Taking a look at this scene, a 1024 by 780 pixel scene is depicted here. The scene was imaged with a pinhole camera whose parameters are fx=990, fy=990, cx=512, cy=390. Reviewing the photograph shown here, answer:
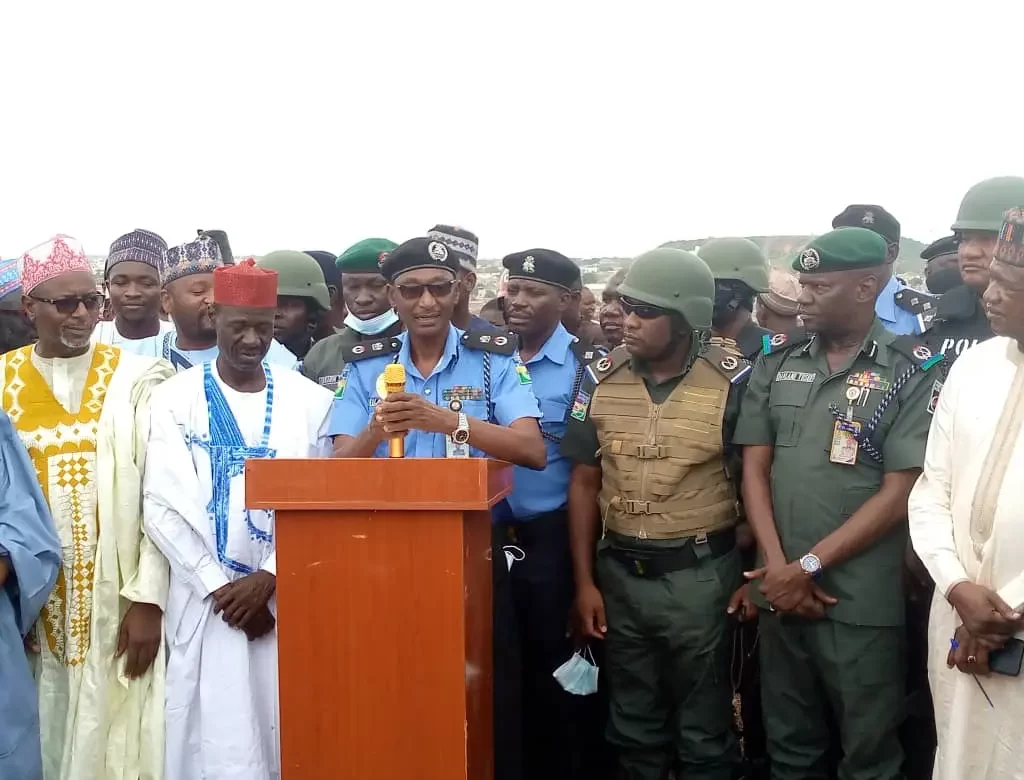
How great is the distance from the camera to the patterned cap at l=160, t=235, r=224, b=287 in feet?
16.9

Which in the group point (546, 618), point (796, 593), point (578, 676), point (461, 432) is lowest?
point (578, 676)

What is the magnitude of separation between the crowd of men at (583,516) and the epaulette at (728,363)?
2cm

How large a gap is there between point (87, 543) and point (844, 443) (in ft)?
9.98

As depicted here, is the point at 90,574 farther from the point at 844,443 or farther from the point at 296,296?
the point at 844,443

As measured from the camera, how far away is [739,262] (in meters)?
6.02

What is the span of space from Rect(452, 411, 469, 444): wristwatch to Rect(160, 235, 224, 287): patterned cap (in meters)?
2.25

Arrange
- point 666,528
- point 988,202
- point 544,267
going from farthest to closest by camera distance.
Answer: point 544,267
point 988,202
point 666,528

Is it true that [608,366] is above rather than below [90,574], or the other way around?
above

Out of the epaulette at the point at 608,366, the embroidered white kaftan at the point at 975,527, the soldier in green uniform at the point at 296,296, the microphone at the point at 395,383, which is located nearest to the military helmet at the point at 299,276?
the soldier in green uniform at the point at 296,296

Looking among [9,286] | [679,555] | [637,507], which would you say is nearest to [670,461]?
[637,507]

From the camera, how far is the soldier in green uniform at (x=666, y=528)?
13.5 ft

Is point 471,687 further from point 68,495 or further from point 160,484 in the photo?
point 68,495

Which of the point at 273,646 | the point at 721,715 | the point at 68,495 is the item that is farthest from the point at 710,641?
the point at 68,495

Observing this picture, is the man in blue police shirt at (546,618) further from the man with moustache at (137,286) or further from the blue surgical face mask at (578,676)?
the man with moustache at (137,286)
